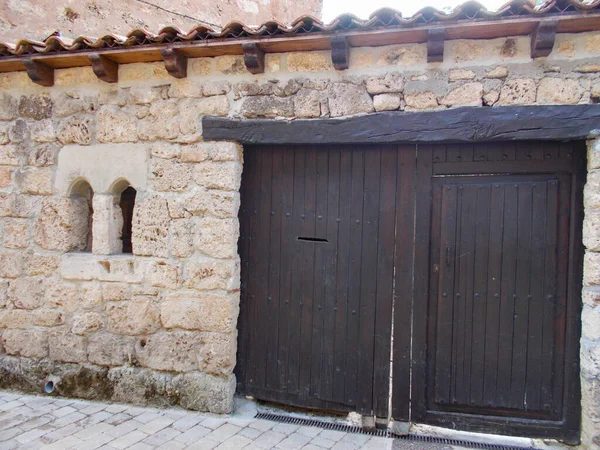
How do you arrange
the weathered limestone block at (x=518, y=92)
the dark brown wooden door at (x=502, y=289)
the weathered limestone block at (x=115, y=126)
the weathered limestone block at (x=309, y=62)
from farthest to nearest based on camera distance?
the weathered limestone block at (x=115, y=126) < the weathered limestone block at (x=309, y=62) < the dark brown wooden door at (x=502, y=289) < the weathered limestone block at (x=518, y=92)

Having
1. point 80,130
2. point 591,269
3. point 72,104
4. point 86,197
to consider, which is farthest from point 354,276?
point 72,104

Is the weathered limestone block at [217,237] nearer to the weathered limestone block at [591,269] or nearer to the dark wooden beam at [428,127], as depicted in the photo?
the dark wooden beam at [428,127]

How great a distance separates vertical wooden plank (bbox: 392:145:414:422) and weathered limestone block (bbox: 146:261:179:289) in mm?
1686

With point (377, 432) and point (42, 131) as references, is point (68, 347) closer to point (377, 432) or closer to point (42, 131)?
point (42, 131)

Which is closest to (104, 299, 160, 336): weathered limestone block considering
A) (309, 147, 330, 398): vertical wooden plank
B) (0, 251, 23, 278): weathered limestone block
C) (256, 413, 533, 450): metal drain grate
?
(0, 251, 23, 278): weathered limestone block

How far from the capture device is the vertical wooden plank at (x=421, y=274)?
310cm

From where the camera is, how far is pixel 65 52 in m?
3.28

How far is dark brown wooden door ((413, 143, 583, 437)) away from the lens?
2.92 m

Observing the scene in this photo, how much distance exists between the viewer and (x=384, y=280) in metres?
3.19

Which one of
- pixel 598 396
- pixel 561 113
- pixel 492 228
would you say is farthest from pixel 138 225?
pixel 598 396

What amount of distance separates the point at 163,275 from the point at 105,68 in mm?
1651

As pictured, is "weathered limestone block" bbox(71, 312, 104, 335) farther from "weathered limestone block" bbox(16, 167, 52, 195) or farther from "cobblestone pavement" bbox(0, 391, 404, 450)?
"weathered limestone block" bbox(16, 167, 52, 195)

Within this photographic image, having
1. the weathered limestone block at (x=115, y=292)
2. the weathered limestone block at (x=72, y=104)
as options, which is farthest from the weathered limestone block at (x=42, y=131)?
the weathered limestone block at (x=115, y=292)

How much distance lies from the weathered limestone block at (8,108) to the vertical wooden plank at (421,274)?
3.37m
